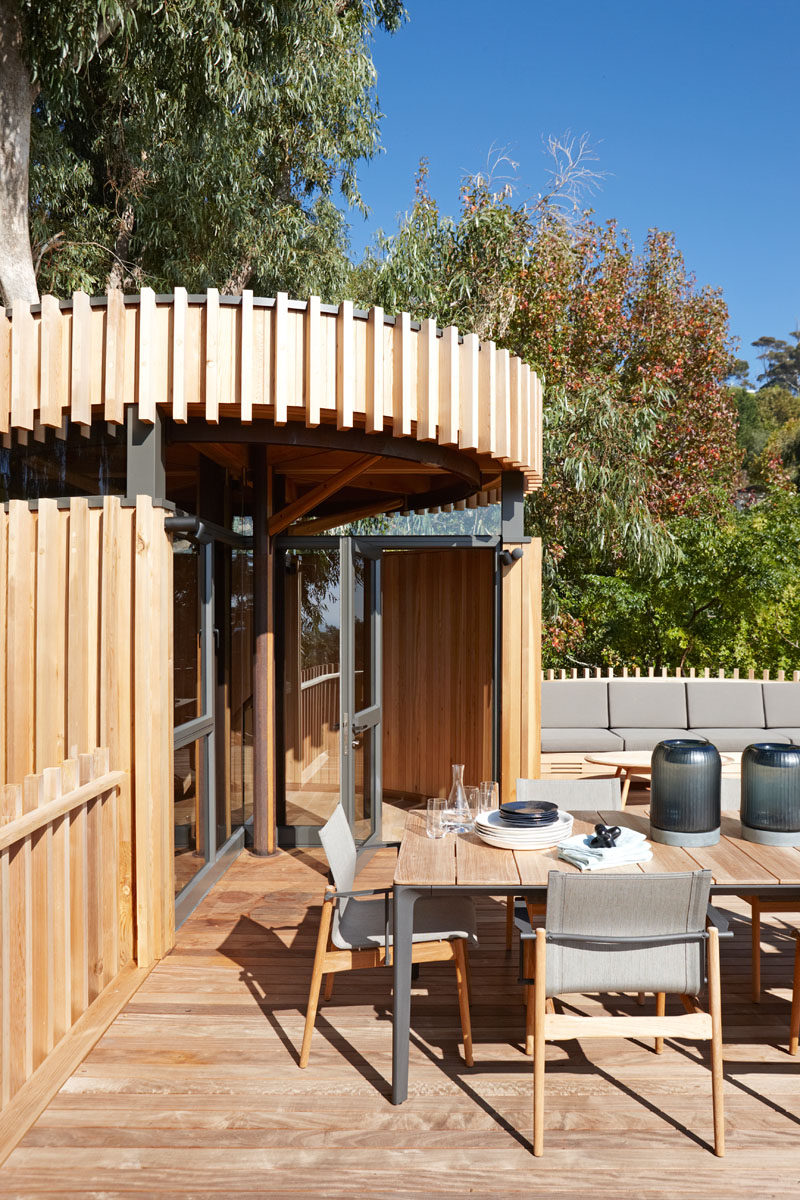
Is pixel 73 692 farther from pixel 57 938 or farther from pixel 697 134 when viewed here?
pixel 697 134

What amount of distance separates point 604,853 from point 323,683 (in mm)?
3432

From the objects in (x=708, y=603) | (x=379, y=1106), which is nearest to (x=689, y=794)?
(x=379, y=1106)

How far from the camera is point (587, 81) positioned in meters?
15.2

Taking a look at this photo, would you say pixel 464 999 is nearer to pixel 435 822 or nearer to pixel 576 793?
pixel 435 822

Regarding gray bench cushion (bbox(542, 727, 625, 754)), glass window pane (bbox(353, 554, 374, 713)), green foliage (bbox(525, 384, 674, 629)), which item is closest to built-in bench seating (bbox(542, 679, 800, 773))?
gray bench cushion (bbox(542, 727, 625, 754))

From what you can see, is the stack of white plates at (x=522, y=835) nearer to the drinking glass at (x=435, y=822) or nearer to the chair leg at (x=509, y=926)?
the drinking glass at (x=435, y=822)

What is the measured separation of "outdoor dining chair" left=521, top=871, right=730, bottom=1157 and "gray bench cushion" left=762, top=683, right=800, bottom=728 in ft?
20.7

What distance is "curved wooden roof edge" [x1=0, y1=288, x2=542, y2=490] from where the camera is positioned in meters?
4.12

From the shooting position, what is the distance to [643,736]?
8.02m

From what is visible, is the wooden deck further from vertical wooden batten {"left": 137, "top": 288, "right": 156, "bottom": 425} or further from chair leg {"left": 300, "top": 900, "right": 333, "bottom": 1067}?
vertical wooden batten {"left": 137, "top": 288, "right": 156, "bottom": 425}

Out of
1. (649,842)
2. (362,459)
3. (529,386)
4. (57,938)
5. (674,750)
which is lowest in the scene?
(57,938)

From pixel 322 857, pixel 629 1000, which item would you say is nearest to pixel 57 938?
pixel 629 1000

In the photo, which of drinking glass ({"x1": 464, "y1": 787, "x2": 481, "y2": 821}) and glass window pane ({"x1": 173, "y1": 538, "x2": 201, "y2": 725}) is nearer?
drinking glass ({"x1": 464, "y1": 787, "x2": 481, "y2": 821})

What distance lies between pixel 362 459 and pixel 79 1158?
3619 millimetres
